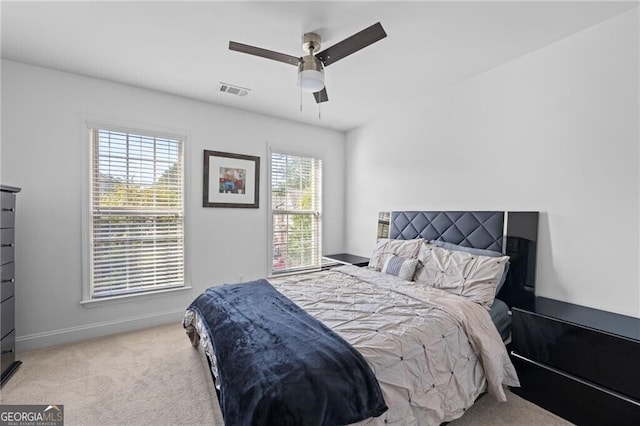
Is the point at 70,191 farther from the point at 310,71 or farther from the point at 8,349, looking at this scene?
the point at 310,71

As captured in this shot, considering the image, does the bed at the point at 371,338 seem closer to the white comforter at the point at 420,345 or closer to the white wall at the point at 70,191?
the white comforter at the point at 420,345

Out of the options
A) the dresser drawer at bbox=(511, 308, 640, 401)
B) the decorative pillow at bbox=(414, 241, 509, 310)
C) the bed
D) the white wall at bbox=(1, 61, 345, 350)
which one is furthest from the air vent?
the dresser drawer at bbox=(511, 308, 640, 401)

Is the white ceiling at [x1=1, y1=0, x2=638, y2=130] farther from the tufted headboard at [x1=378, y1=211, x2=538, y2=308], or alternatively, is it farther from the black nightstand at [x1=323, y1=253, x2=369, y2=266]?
the black nightstand at [x1=323, y1=253, x2=369, y2=266]

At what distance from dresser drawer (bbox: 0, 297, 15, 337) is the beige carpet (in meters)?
0.36

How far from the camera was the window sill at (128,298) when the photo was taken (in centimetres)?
302

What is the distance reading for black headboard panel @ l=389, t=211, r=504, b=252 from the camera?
2697 mm

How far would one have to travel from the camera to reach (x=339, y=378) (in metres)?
1.35

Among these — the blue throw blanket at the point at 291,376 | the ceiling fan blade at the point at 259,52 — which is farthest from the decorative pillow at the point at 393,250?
the ceiling fan blade at the point at 259,52

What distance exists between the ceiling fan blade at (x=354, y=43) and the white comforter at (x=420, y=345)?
174 centimetres

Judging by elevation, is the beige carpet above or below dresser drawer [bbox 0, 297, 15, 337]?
below

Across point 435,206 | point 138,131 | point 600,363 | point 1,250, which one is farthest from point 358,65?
point 1,250

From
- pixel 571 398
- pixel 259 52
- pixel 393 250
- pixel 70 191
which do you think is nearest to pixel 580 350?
pixel 571 398

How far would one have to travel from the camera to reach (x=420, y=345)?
5.47ft

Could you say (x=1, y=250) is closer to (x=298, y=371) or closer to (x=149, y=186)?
(x=149, y=186)
